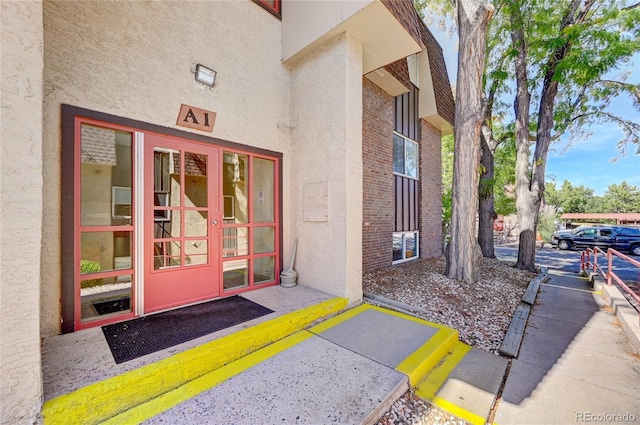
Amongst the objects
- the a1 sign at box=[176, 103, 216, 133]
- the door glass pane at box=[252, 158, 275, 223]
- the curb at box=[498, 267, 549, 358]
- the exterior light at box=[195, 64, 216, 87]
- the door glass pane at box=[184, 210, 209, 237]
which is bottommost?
the curb at box=[498, 267, 549, 358]

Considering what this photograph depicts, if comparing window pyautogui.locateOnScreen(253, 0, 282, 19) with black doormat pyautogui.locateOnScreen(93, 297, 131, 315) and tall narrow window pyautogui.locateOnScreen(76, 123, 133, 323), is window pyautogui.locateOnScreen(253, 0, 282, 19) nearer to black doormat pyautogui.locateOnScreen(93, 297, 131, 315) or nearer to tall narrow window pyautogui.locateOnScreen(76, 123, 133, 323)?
tall narrow window pyautogui.locateOnScreen(76, 123, 133, 323)

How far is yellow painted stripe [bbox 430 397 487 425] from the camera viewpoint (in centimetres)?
214

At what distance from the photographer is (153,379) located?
2.15 m

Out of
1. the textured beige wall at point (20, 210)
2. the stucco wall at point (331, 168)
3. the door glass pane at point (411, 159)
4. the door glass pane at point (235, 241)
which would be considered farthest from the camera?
the door glass pane at point (411, 159)

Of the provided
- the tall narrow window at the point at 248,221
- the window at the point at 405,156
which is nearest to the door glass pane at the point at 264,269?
the tall narrow window at the point at 248,221

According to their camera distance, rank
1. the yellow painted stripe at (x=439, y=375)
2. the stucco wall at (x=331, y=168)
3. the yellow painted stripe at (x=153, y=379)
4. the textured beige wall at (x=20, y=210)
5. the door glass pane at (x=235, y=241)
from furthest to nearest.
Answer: the door glass pane at (x=235, y=241), the stucco wall at (x=331, y=168), the yellow painted stripe at (x=439, y=375), the yellow painted stripe at (x=153, y=379), the textured beige wall at (x=20, y=210)

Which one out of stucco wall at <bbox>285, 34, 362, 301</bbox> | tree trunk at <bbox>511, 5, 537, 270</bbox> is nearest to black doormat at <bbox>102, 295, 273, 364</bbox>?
stucco wall at <bbox>285, 34, 362, 301</bbox>

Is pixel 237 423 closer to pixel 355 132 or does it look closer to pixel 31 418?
pixel 31 418

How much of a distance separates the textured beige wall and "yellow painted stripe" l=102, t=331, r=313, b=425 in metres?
0.57

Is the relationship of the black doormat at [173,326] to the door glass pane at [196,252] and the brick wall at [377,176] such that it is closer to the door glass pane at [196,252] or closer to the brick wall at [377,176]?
the door glass pane at [196,252]

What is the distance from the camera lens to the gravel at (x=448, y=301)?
2.23 metres

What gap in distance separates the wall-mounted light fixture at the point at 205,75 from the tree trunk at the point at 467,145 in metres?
5.41

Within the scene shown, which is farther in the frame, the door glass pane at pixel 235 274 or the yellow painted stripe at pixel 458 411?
the door glass pane at pixel 235 274

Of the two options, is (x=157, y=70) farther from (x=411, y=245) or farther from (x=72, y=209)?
(x=411, y=245)
